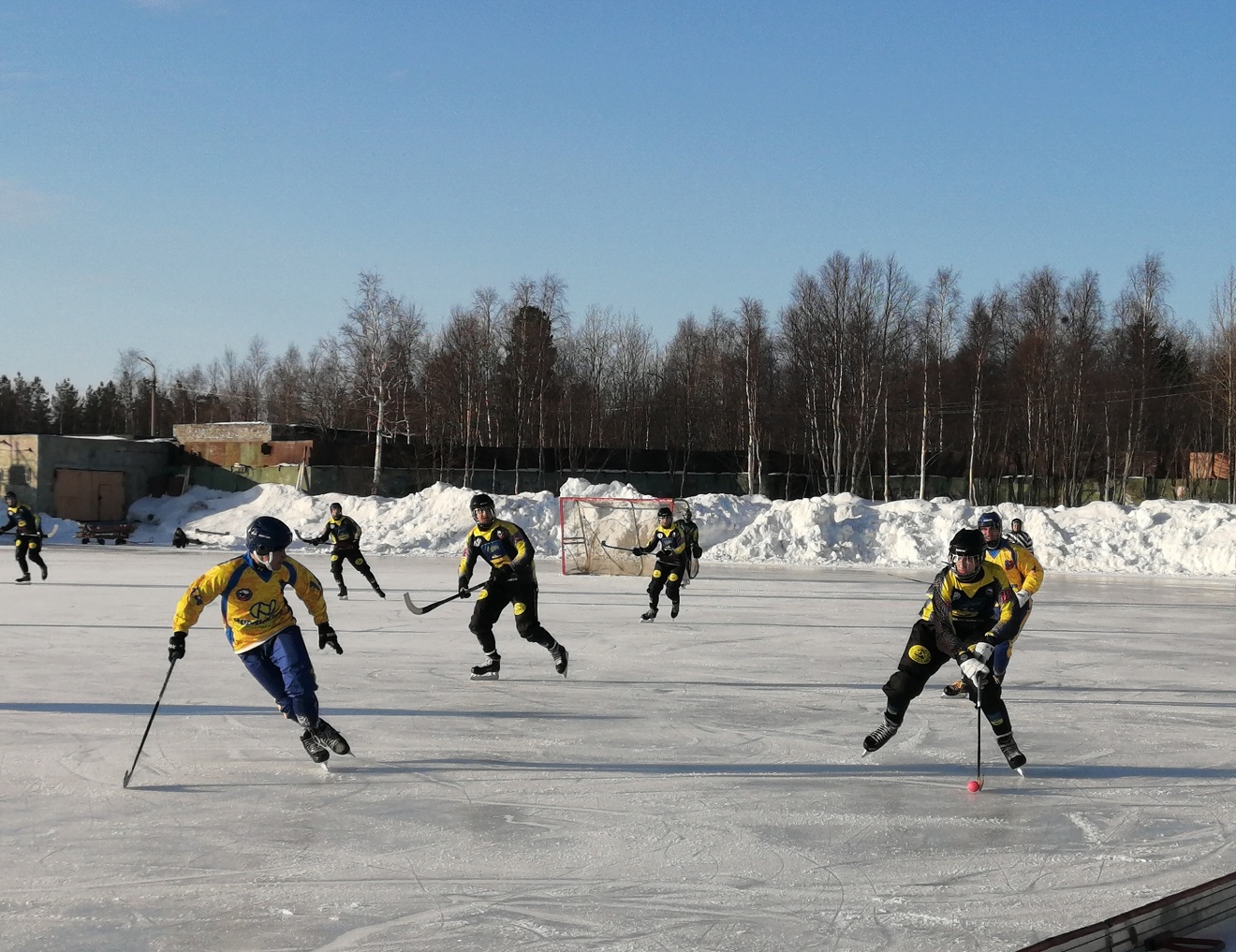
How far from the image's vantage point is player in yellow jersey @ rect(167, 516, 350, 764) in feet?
19.2

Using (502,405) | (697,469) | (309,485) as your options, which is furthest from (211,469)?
(697,469)

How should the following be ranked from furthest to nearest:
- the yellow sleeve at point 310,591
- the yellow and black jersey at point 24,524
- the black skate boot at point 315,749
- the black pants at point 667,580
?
1. the yellow and black jersey at point 24,524
2. the black pants at point 667,580
3. the yellow sleeve at point 310,591
4. the black skate boot at point 315,749

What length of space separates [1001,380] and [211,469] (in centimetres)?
3147

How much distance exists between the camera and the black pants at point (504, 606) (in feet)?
29.8

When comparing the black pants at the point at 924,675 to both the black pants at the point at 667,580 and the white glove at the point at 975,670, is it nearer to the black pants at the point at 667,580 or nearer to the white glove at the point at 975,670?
the white glove at the point at 975,670

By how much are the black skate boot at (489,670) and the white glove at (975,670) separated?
427 centimetres

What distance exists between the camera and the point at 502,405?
137 feet

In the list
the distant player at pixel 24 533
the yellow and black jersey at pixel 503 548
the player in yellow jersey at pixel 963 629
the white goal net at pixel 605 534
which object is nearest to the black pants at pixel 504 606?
the yellow and black jersey at pixel 503 548

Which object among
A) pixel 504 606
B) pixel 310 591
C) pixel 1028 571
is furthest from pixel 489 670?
pixel 1028 571

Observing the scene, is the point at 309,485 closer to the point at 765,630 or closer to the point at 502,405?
the point at 502,405

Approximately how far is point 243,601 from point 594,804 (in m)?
2.11

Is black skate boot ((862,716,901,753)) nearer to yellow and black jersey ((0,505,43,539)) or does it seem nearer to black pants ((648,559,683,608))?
black pants ((648,559,683,608))

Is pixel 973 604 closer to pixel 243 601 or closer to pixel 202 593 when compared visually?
pixel 243 601

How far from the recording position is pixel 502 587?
9.16m
